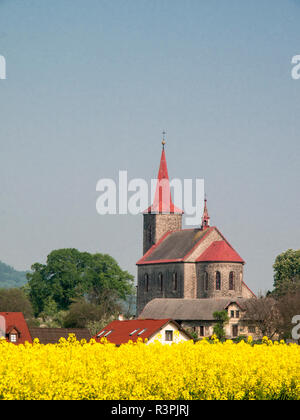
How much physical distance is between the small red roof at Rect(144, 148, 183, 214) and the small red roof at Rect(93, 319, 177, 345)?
4979 cm

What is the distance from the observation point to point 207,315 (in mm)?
104688

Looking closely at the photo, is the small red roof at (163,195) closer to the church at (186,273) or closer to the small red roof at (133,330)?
the church at (186,273)

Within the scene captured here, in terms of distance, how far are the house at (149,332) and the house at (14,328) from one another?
5.68m

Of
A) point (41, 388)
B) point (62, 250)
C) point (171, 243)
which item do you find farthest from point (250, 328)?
point (41, 388)

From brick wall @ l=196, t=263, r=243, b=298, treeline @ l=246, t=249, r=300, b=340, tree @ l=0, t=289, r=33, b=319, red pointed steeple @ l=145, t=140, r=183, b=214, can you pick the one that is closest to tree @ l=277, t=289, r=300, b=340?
treeline @ l=246, t=249, r=300, b=340

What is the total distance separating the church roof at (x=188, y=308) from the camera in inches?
4144

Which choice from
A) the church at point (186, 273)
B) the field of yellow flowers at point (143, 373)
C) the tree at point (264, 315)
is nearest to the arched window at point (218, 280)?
the church at point (186, 273)

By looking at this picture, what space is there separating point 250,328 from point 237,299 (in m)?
5.31

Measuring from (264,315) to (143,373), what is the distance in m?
68.1

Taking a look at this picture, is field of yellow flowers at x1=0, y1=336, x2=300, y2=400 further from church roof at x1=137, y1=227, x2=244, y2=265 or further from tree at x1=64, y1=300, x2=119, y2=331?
church roof at x1=137, y1=227, x2=244, y2=265

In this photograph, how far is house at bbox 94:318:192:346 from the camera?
240ft

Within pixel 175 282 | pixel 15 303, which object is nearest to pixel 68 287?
pixel 15 303
